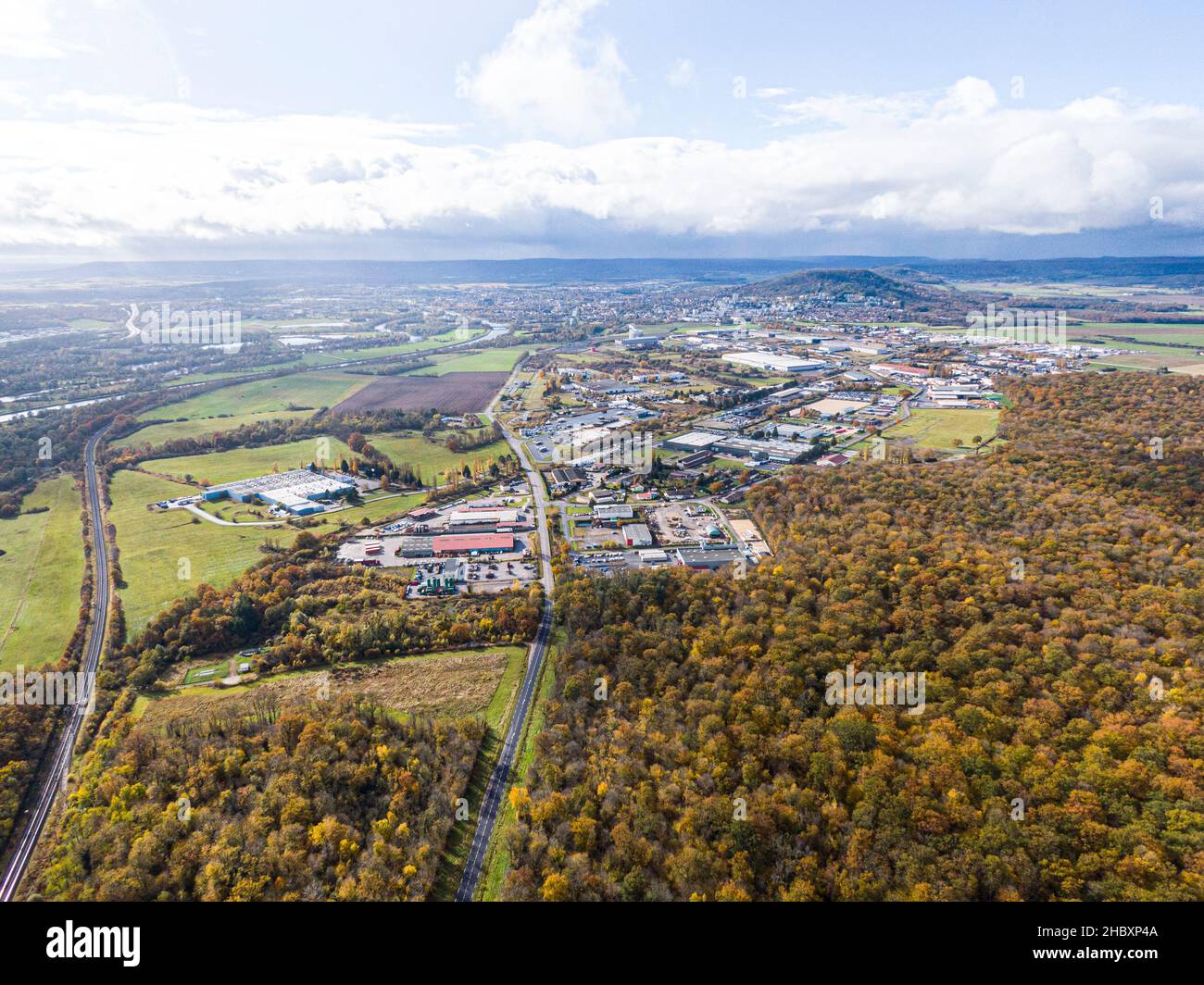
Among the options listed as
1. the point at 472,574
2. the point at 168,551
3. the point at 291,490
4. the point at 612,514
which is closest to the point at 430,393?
the point at 291,490

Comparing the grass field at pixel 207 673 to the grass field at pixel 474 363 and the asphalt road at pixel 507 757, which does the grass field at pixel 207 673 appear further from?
the grass field at pixel 474 363

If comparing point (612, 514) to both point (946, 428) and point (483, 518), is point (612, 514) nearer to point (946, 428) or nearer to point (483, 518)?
point (483, 518)

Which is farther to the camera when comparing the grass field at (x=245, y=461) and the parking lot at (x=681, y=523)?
the grass field at (x=245, y=461)

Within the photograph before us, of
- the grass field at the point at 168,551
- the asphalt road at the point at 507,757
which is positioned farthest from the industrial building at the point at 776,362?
the grass field at the point at 168,551

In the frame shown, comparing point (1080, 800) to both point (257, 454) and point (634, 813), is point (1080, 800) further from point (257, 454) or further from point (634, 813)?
point (257, 454)

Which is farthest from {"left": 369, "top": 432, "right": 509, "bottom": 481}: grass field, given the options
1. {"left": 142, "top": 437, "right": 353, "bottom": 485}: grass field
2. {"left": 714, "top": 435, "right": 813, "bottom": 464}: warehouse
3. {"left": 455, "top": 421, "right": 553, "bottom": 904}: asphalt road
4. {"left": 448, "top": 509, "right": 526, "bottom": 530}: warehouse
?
{"left": 714, "top": 435, "right": 813, "bottom": 464}: warehouse

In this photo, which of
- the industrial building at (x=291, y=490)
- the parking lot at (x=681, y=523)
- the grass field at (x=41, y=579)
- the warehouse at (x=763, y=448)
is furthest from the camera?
the warehouse at (x=763, y=448)
